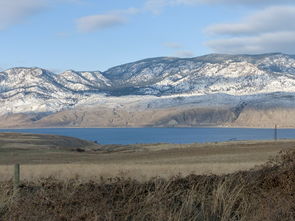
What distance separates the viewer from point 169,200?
→ 10242 mm

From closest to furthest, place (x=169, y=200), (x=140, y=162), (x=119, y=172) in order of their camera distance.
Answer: (x=169, y=200) → (x=119, y=172) → (x=140, y=162)

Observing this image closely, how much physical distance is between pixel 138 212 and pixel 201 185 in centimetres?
339

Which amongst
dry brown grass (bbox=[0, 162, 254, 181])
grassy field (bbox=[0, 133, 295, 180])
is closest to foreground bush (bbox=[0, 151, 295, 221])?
grassy field (bbox=[0, 133, 295, 180])

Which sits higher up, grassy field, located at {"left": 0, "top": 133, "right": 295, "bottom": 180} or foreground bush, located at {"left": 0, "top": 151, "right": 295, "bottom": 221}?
foreground bush, located at {"left": 0, "top": 151, "right": 295, "bottom": 221}

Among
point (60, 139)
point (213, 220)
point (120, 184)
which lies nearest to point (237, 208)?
point (213, 220)

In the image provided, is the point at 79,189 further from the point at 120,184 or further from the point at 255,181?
the point at 255,181

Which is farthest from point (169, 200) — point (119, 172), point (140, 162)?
point (140, 162)

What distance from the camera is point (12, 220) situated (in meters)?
8.55

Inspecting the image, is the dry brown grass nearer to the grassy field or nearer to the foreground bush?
the grassy field

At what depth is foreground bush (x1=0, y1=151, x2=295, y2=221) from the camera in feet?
29.6

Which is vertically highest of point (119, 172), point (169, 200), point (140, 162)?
point (169, 200)

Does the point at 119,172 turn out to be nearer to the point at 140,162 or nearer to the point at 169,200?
the point at 169,200

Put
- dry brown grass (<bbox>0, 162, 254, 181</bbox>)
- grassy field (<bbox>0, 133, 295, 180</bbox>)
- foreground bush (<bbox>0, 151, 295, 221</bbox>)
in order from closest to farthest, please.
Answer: foreground bush (<bbox>0, 151, 295, 221</bbox>) → dry brown grass (<bbox>0, 162, 254, 181</bbox>) → grassy field (<bbox>0, 133, 295, 180</bbox>)

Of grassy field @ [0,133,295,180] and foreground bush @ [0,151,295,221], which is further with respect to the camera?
grassy field @ [0,133,295,180]
